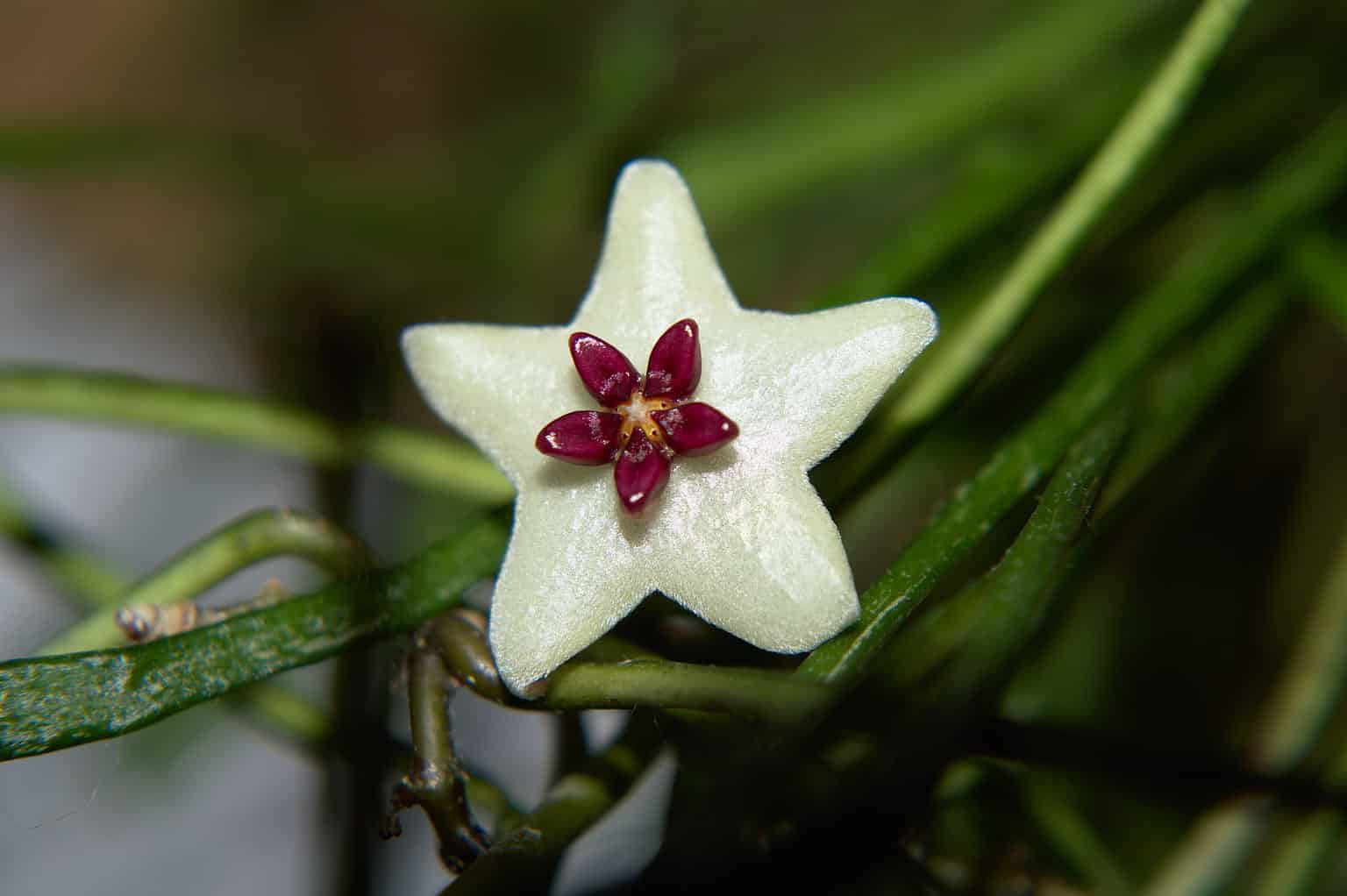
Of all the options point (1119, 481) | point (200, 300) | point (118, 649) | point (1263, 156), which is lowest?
point (1119, 481)

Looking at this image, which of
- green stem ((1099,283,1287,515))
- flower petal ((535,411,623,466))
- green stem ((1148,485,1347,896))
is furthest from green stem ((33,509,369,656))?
green stem ((1148,485,1347,896))

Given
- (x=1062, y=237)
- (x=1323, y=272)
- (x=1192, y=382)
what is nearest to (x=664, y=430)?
(x=1062, y=237)

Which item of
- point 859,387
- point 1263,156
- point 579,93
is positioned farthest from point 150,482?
point 1263,156

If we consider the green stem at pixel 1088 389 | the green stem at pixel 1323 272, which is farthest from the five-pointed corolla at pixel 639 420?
the green stem at pixel 1323 272

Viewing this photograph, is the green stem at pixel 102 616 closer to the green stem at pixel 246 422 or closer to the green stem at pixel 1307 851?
the green stem at pixel 246 422

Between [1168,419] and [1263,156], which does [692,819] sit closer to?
[1168,419]

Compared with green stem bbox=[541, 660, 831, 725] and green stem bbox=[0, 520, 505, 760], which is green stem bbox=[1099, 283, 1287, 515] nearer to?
green stem bbox=[541, 660, 831, 725]
